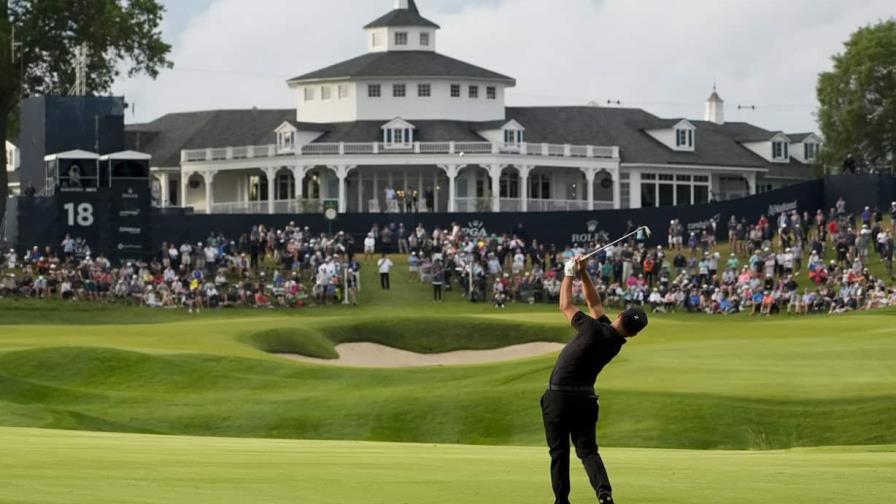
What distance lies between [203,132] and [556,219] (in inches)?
1619

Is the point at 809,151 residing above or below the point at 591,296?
above

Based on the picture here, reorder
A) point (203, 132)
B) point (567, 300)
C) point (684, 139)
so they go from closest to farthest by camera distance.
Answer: point (567, 300) → point (203, 132) → point (684, 139)

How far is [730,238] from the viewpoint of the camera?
74.0 m

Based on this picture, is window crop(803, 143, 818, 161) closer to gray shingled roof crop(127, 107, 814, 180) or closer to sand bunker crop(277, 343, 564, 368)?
gray shingled roof crop(127, 107, 814, 180)

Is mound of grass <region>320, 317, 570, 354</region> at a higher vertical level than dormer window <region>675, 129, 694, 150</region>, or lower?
lower

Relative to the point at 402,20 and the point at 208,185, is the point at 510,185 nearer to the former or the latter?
the point at 402,20

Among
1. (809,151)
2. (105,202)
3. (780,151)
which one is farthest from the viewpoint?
Result: (809,151)

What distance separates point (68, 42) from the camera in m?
95.5

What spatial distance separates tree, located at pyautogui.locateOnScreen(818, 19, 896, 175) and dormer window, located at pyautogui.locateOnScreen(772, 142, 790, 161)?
2394 millimetres

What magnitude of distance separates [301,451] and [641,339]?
28.1 metres

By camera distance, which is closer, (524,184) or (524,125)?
(524,184)

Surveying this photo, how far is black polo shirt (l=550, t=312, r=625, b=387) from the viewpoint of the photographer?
15750 millimetres

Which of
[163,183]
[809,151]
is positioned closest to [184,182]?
[163,183]

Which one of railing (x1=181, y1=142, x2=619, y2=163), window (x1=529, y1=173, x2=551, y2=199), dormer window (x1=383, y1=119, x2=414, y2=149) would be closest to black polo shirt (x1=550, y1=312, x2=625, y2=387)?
railing (x1=181, y1=142, x2=619, y2=163)
